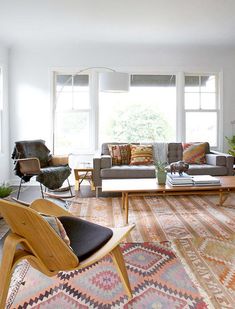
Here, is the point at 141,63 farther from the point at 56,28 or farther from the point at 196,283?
the point at 196,283

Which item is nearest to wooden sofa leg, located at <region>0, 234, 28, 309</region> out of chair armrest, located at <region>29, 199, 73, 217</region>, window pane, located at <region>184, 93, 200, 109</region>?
chair armrest, located at <region>29, 199, 73, 217</region>

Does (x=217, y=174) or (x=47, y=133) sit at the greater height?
(x=47, y=133)

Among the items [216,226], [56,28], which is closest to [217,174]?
[216,226]

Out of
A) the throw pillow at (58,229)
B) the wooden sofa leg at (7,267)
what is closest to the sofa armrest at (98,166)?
the throw pillow at (58,229)

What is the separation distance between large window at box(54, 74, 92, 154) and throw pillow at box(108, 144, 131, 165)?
2.88 ft

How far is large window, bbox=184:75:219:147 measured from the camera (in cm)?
574

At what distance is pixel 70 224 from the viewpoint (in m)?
1.95

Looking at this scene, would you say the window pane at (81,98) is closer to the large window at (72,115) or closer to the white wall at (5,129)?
the large window at (72,115)

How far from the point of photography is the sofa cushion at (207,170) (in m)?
4.45

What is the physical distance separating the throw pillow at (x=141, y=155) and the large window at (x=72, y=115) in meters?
1.11

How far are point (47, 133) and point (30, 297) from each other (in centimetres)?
400

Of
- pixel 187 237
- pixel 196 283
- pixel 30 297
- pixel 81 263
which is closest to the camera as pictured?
pixel 81 263

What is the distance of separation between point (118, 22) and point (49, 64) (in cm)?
178

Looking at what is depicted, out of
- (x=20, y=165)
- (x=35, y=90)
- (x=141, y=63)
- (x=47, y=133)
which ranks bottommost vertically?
(x=20, y=165)
